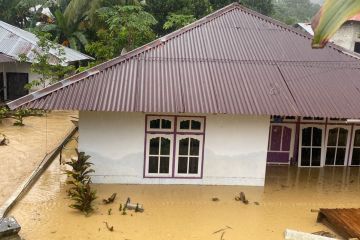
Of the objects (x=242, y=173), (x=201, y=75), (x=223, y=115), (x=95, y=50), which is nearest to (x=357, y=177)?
(x=242, y=173)

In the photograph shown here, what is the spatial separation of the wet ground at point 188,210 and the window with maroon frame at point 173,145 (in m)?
0.51

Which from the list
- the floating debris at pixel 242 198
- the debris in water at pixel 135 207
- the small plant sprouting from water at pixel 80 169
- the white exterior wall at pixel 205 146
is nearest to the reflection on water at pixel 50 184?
the small plant sprouting from water at pixel 80 169

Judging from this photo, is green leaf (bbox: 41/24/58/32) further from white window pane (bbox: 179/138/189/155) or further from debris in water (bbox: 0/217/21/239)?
debris in water (bbox: 0/217/21/239)

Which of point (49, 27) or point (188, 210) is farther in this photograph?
point (49, 27)

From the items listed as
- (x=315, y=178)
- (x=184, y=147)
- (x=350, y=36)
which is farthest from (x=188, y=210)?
(x=350, y=36)

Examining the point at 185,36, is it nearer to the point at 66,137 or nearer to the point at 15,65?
the point at 66,137

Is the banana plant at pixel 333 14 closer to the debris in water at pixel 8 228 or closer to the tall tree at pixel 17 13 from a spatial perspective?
the debris in water at pixel 8 228

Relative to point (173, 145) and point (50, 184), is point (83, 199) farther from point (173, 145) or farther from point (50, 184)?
point (173, 145)

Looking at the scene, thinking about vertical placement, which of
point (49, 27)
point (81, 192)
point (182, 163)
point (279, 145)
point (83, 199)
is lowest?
point (83, 199)

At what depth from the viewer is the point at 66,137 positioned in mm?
15359

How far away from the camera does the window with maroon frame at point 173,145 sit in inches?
425

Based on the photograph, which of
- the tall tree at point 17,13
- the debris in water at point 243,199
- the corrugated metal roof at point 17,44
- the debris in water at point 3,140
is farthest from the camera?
the tall tree at point 17,13

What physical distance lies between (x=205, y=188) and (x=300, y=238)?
11.1 ft

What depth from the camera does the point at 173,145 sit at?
35.6 feet
